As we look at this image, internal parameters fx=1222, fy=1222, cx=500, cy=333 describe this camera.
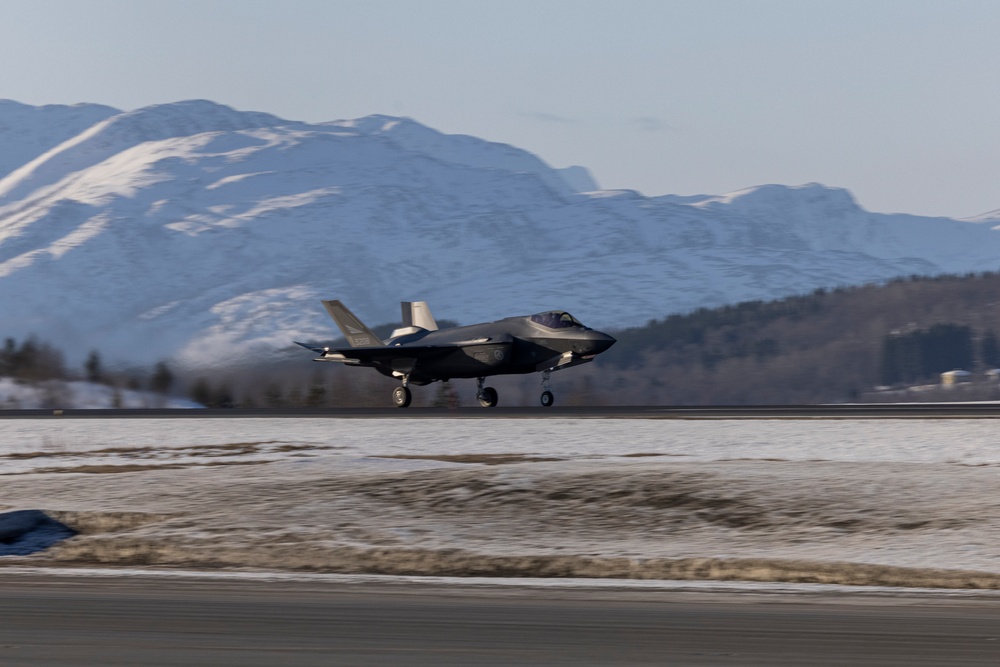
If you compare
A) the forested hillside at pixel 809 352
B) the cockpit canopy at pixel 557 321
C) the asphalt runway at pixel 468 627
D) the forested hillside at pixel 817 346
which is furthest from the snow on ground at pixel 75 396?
the forested hillside at pixel 817 346

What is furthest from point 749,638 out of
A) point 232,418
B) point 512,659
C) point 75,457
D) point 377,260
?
point 377,260

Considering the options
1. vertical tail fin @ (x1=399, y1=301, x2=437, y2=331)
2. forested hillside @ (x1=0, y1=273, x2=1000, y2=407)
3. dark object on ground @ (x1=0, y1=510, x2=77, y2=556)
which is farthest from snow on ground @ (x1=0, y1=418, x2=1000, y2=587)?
forested hillside @ (x1=0, y1=273, x2=1000, y2=407)

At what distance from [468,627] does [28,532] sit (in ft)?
32.2

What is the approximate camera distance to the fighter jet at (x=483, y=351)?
133ft

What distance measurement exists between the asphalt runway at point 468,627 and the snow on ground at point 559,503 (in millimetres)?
2152

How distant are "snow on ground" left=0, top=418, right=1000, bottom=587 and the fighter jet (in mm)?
13428

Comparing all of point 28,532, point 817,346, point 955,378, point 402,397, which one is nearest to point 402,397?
point 402,397

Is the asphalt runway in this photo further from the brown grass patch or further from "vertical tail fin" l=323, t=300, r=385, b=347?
"vertical tail fin" l=323, t=300, r=385, b=347

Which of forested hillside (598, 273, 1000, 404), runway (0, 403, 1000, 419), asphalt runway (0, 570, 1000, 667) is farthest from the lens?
forested hillside (598, 273, 1000, 404)

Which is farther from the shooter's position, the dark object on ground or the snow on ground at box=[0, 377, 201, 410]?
the snow on ground at box=[0, 377, 201, 410]

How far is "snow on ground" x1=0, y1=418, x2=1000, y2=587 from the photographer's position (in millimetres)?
A: 14242

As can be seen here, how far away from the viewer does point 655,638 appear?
9438 mm

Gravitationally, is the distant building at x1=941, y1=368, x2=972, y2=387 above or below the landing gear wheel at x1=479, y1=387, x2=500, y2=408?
above

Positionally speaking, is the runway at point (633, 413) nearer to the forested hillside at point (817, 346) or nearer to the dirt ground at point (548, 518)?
the dirt ground at point (548, 518)
